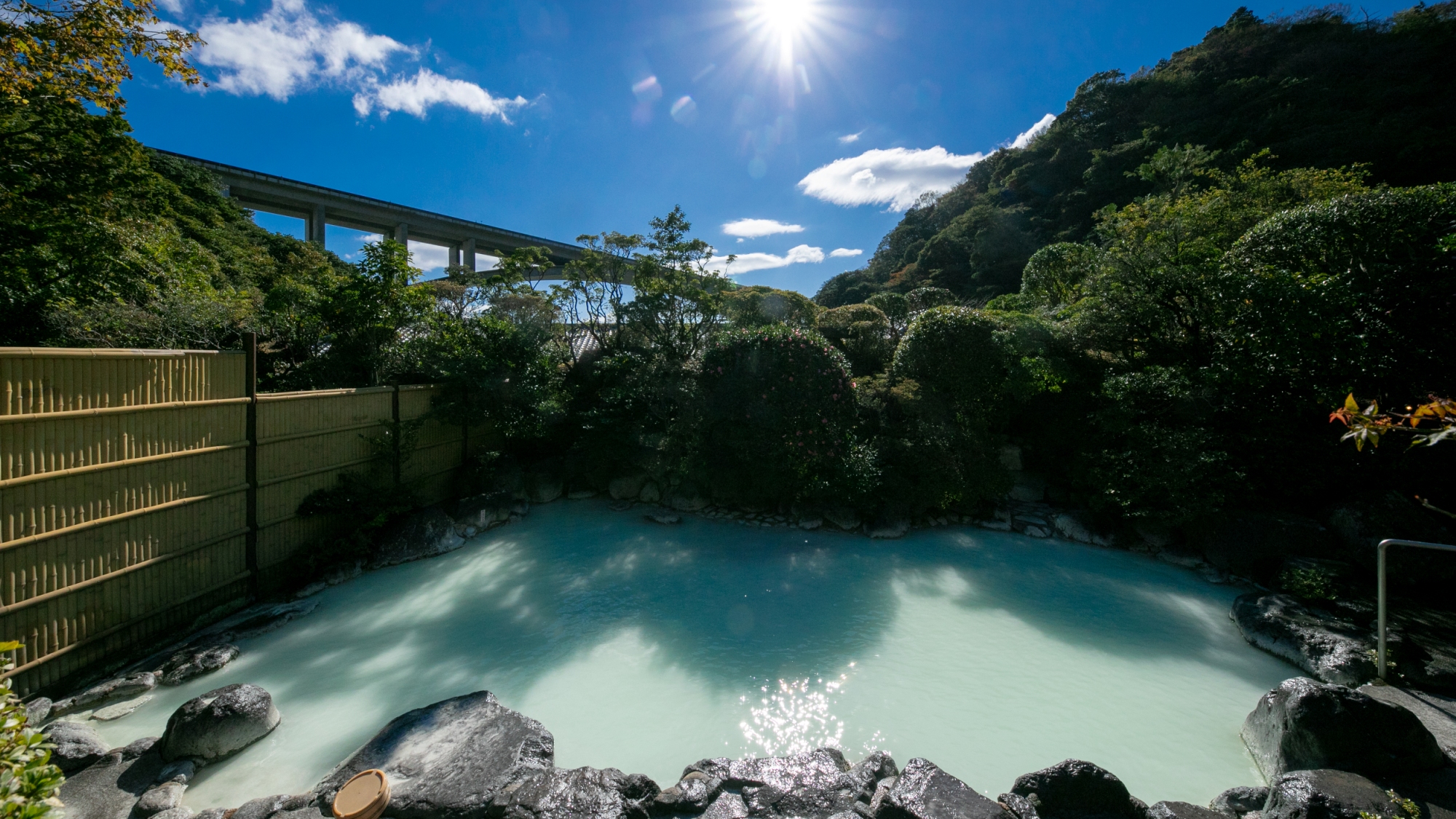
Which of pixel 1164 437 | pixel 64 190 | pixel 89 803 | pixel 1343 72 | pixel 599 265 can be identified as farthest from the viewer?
pixel 1343 72

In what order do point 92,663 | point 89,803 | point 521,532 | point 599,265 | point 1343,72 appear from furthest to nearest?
1. point 1343,72
2. point 599,265
3. point 521,532
4. point 92,663
5. point 89,803

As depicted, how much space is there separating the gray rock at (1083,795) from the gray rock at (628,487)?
7.29m

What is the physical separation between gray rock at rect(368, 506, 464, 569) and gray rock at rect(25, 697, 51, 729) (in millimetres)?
2861

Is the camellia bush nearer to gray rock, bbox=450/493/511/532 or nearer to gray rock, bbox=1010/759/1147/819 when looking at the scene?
gray rock, bbox=450/493/511/532

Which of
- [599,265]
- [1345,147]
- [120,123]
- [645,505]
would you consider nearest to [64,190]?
[120,123]

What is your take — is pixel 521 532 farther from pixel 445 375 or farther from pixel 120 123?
pixel 120 123

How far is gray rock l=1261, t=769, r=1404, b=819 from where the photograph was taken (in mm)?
2865

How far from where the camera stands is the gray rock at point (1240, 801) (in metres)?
3.32

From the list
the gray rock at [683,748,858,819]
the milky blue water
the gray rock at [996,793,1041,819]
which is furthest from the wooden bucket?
the gray rock at [996,793,1041,819]

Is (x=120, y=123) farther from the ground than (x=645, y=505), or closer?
farther from the ground

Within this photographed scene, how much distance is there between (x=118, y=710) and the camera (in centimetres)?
431

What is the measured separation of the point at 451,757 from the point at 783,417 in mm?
6138

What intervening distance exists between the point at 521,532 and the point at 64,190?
22.8ft

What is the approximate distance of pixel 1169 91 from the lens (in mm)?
32594
